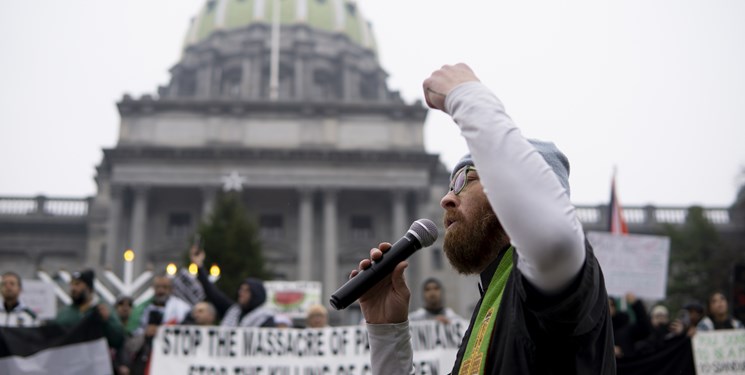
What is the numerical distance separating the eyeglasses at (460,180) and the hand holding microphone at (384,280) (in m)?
0.24

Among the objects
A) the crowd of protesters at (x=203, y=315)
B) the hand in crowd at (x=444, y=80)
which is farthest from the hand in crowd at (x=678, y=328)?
the hand in crowd at (x=444, y=80)

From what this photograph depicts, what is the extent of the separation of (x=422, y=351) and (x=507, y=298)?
244 inches

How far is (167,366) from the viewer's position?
7785mm

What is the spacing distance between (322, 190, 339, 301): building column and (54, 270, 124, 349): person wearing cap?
38.1 meters

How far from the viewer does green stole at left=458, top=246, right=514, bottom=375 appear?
1.82 meters

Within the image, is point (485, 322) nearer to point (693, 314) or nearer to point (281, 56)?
A: point (693, 314)

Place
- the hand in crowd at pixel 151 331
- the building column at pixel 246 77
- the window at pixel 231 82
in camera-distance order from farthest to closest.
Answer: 1. the window at pixel 231 82
2. the building column at pixel 246 77
3. the hand in crowd at pixel 151 331

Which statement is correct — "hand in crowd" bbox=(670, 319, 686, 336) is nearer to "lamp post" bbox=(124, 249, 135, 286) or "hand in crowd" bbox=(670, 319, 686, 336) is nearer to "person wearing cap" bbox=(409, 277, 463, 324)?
"person wearing cap" bbox=(409, 277, 463, 324)

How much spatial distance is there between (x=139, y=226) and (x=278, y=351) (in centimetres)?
4174

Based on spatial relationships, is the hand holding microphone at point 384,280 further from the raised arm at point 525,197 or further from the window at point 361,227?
the window at point 361,227

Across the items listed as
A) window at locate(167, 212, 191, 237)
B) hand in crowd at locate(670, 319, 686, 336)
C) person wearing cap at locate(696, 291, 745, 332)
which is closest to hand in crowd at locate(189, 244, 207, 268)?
hand in crowd at locate(670, 319, 686, 336)

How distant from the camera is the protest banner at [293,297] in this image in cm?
3287

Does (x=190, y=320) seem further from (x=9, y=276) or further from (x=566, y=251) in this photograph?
(x=566, y=251)

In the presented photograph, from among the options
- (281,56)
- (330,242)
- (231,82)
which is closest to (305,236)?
(330,242)
